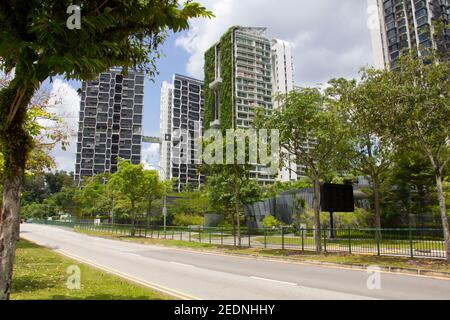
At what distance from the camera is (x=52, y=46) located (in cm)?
466

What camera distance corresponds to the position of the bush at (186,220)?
54.2 m

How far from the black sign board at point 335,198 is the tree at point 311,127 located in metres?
4.19

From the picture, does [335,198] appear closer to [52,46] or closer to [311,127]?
[311,127]

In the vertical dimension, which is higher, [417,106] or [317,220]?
[417,106]

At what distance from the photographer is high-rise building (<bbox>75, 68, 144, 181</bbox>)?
12044cm

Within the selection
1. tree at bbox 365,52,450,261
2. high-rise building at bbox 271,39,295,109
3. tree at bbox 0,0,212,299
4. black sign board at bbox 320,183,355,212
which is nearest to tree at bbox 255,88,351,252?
tree at bbox 365,52,450,261

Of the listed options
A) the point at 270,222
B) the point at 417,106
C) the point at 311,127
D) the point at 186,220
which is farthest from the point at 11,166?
the point at 186,220

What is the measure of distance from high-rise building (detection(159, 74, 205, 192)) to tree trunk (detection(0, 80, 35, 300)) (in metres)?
132

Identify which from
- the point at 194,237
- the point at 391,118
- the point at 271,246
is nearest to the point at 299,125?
the point at 391,118

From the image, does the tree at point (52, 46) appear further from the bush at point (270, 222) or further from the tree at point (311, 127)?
the bush at point (270, 222)

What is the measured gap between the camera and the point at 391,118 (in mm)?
15242

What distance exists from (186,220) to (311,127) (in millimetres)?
38082

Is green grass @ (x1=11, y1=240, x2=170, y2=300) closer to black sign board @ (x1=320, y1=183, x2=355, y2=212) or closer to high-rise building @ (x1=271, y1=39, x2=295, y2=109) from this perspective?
black sign board @ (x1=320, y1=183, x2=355, y2=212)

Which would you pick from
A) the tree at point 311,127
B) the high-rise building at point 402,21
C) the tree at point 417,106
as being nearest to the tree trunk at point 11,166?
the tree at point 417,106
